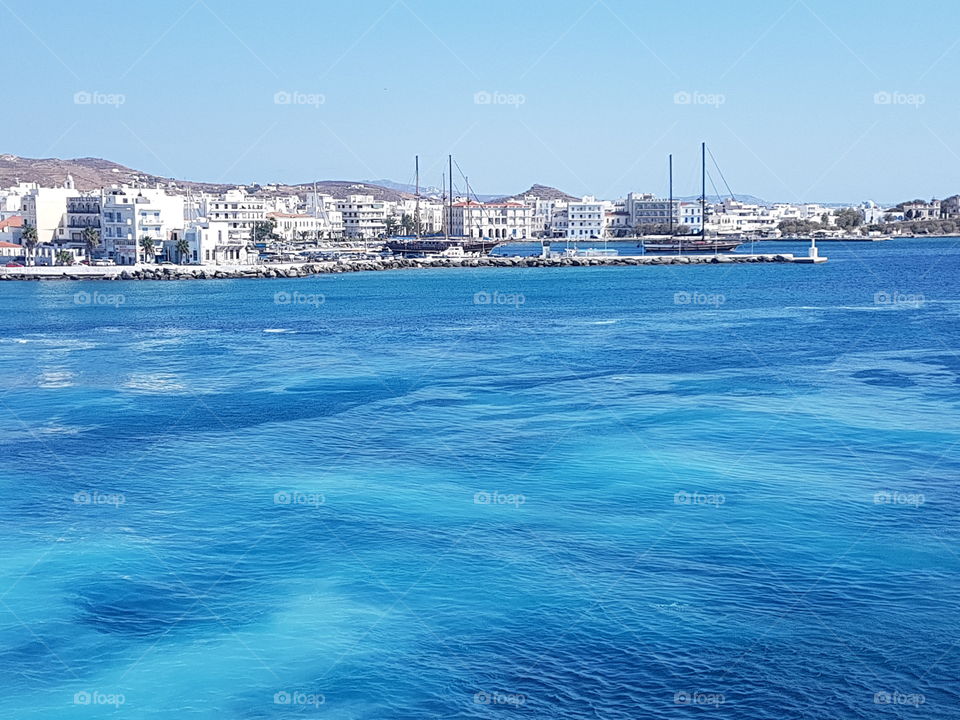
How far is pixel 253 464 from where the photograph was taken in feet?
49.0

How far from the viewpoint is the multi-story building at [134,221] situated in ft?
208

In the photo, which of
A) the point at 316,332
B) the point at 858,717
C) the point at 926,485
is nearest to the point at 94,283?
the point at 316,332

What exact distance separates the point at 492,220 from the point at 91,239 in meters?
64.5

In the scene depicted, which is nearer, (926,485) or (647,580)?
(647,580)

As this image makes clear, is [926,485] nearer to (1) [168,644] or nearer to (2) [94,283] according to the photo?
(1) [168,644]

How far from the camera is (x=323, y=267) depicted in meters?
64.4

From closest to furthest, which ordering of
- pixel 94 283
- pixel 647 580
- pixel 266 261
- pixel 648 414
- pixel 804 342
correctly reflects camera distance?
pixel 647 580 < pixel 648 414 < pixel 804 342 < pixel 94 283 < pixel 266 261

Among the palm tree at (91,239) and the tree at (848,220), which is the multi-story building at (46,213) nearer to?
the palm tree at (91,239)

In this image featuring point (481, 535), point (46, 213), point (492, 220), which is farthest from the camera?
point (492, 220)

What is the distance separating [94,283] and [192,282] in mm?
5001

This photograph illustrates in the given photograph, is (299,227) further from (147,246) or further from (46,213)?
(147,246)

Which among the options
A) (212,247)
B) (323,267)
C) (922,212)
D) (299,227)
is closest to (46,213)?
(212,247)

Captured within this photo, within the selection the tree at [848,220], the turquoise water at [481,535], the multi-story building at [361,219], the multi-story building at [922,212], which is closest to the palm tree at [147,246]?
the turquoise water at [481,535]

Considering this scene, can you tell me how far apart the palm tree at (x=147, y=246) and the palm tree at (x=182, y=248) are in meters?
1.61
